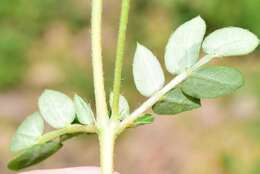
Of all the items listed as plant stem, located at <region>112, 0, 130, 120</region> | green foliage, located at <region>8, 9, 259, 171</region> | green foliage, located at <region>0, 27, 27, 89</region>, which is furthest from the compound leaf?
green foliage, located at <region>0, 27, 27, 89</region>

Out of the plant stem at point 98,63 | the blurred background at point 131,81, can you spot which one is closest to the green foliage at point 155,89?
the plant stem at point 98,63

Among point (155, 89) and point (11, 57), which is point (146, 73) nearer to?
point (155, 89)

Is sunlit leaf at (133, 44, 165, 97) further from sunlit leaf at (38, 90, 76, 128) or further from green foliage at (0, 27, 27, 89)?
green foliage at (0, 27, 27, 89)

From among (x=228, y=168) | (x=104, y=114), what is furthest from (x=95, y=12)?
(x=228, y=168)

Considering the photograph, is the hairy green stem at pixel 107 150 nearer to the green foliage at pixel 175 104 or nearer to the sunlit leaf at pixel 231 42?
the green foliage at pixel 175 104

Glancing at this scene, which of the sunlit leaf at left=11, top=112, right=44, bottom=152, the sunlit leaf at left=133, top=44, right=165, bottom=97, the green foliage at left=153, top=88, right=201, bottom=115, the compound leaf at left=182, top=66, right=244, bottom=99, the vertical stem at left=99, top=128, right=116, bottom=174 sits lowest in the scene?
the vertical stem at left=99, top=128, right=116, bottom=174
